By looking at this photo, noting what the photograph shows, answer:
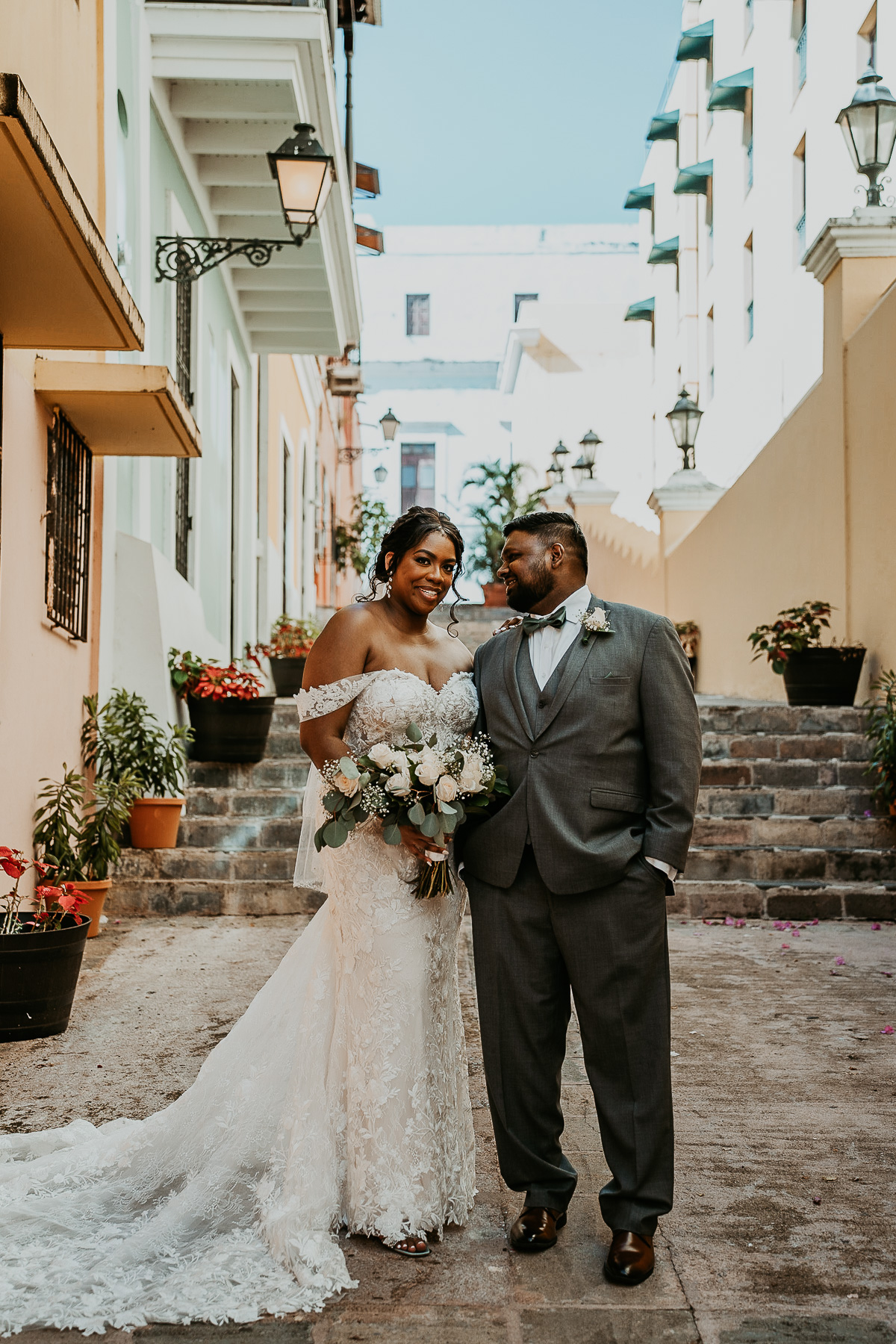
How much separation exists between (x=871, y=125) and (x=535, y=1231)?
31.7ft

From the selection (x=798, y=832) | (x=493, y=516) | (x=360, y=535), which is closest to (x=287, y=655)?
(x=798, y=832)

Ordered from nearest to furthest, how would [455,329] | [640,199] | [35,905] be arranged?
[35,905] < [640,199] < [455,329]

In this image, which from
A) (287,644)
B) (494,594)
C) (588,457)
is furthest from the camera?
(494,594)

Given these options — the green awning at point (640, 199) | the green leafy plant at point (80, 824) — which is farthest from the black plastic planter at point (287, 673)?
the green awning at point (640, 199)

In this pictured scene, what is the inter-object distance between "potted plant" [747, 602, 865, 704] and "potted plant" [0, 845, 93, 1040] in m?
6.49

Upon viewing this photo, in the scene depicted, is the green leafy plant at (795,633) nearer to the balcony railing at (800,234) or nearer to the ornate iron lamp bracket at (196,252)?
the ornate iron lamp bracket at (196,252)

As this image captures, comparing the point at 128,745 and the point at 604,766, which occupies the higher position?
the point at 604,766

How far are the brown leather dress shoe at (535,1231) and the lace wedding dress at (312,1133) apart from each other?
20cm

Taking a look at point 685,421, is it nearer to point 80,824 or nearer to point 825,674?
point 825,674

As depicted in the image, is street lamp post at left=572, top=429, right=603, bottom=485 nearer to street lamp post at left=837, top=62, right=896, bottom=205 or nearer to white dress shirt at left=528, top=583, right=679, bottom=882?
street lamp post at left=837, top=62, right=896, bottom=205

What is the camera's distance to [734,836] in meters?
8.48

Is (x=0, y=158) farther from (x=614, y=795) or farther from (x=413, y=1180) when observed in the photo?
(x=413, y=1180)

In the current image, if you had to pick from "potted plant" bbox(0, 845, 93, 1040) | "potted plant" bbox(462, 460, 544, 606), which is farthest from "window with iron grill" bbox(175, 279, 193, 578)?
"potted plant" bbox(462, 460, 544, 606)

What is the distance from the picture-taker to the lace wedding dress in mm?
3084
